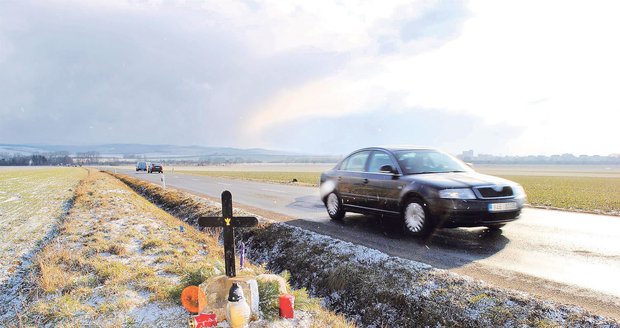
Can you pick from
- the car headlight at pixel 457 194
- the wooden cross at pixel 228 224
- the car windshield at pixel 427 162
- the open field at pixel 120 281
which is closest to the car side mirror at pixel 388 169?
the car windshield at pixel 427 162

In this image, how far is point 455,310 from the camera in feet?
12.9

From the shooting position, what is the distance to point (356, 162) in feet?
28.0

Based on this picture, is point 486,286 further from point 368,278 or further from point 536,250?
point 536,250

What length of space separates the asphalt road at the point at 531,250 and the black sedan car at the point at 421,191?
0.43 m

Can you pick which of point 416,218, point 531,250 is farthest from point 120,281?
point 531,250

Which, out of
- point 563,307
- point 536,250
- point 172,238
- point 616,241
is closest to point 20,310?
point 172,238

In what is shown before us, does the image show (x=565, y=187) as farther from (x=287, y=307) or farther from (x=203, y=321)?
(x=203, y=321)

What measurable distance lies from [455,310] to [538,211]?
26.6ft

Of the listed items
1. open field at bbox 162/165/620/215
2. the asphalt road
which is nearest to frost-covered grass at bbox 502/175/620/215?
open field at bbox 162/165/620/215

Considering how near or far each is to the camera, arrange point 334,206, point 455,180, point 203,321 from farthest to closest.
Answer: point 334,206
point 455,180
point 203,321

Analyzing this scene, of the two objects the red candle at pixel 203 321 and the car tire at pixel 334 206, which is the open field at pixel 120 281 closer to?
the red candle at pixel 203 321

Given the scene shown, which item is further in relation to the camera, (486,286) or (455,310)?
(486,286)

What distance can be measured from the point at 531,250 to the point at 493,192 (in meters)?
1.09

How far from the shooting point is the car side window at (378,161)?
7645 mm
